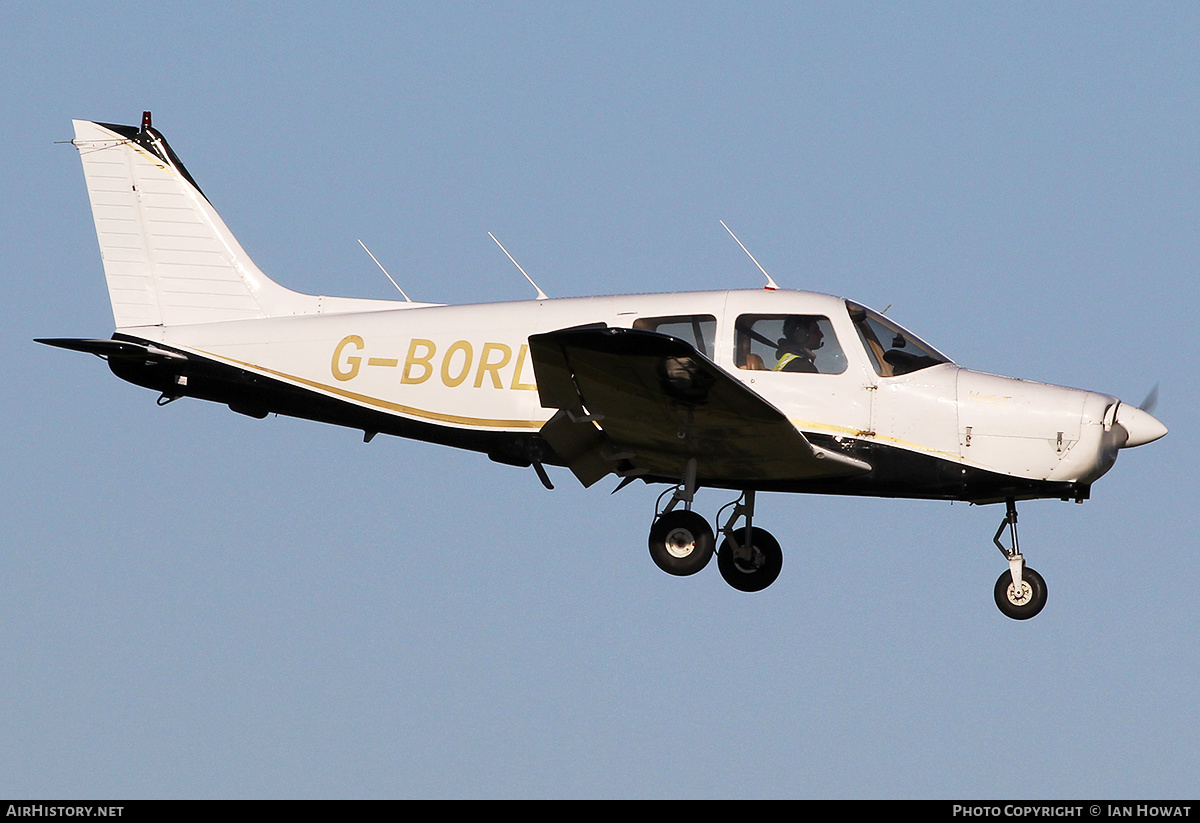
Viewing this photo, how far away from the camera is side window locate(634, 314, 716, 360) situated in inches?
563

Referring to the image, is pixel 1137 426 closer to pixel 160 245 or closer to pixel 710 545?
pixel 710 545

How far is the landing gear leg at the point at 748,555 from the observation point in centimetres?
1549

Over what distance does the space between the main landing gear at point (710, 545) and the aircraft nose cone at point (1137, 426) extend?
3.55m

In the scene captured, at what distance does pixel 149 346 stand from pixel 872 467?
7373mm

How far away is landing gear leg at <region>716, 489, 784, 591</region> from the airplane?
0.02 meters

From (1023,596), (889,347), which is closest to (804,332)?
(889,347)

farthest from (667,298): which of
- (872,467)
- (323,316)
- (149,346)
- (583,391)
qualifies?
(149,346)

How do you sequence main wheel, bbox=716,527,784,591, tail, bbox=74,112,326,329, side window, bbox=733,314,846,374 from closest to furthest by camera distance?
side window, bbox=733,314,846,374, main wheel, bbox=716,527,784,591, tail, bbox=74,112,326,329

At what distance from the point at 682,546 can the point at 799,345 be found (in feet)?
7.10

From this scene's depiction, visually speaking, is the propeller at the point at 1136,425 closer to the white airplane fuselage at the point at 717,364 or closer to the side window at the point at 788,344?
the white airplane fuselage at the point at 717,364

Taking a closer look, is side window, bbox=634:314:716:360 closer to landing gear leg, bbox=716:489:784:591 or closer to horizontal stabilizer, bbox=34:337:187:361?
landing gear leg, bbox=716:489:784:591

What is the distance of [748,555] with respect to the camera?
1548 cm

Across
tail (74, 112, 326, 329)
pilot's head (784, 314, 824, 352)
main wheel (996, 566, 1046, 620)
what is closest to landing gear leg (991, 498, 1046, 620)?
main wheel (996, 566, 1046, 620)
